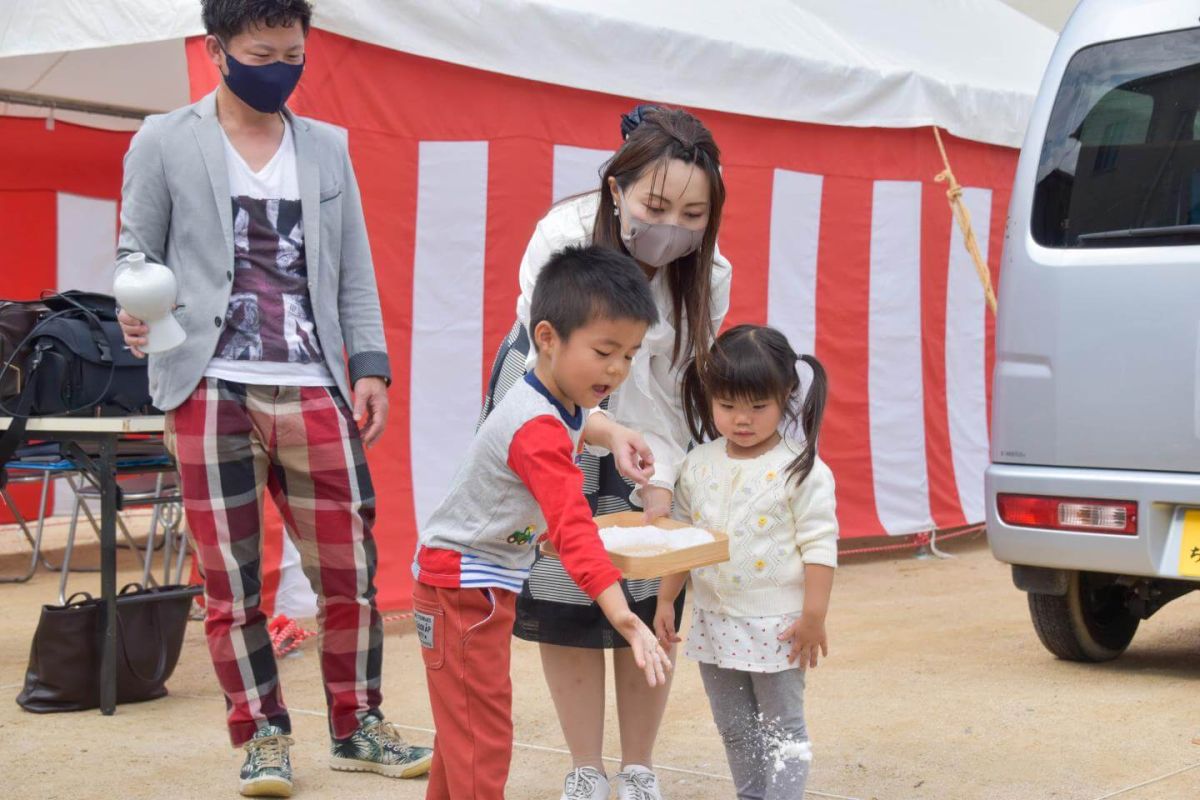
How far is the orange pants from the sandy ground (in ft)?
2.93

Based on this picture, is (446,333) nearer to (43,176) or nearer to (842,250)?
(842,250)

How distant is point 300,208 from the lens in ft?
11.1

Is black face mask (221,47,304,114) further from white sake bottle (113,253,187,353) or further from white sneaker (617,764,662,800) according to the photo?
white sneaker (617,764,662,800)

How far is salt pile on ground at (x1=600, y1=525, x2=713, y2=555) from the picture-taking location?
237cm

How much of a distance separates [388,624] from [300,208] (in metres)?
2.31

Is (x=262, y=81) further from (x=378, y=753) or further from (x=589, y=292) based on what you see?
(x=378, y=753)

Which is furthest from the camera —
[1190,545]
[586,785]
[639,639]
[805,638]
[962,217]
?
[962,217]

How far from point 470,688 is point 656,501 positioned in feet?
1.70

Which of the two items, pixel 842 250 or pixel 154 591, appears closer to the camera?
pixel 154 591

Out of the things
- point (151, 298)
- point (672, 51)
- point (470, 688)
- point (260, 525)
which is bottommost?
point (470, 688)

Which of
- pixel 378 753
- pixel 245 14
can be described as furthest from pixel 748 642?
pixel 245 14

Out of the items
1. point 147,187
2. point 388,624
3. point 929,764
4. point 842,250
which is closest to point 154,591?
point 388,624

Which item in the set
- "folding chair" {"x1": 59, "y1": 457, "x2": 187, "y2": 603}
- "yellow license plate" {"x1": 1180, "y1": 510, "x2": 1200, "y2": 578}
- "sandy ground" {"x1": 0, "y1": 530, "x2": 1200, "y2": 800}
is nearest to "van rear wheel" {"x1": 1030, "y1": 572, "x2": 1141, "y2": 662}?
"sandy ground" {"x1": 0, "y1": 530, "x2": 1200, "y2": 800}

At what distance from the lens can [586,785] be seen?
2955 millimetres
